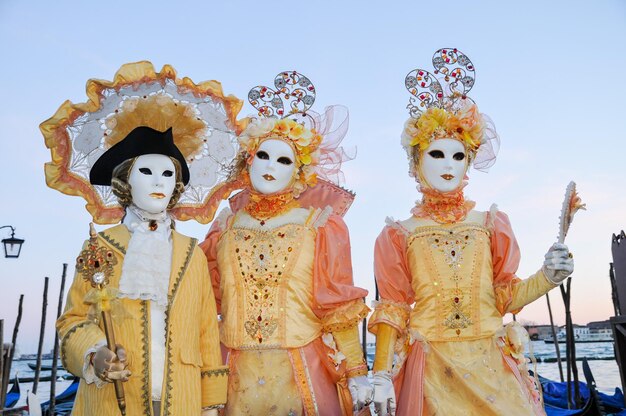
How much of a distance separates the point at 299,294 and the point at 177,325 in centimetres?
77

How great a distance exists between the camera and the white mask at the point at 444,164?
3.72m

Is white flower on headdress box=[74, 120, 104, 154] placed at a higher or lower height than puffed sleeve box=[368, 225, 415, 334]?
higher

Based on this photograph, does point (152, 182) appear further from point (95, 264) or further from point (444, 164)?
point (444, 164)

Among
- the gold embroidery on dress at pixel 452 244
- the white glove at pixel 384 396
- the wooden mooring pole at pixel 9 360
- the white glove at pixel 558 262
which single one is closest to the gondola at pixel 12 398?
the wooden mooring pole at pixel 9 360

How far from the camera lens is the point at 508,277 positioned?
361 cm

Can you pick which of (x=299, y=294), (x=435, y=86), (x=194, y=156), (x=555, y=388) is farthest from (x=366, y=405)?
(x=555, y=388)

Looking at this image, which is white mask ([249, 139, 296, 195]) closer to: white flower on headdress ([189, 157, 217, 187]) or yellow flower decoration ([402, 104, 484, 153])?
white flower on headdress ([189, 157, 217, 187])

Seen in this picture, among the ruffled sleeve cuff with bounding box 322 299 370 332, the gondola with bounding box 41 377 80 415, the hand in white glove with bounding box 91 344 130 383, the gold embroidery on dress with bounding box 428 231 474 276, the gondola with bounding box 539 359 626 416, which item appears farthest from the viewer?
the gondola with bounding box 41 377 80 415

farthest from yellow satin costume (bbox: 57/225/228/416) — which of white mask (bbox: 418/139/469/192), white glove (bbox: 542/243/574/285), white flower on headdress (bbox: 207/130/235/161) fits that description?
Result: white glove (bbox: 542/243/574/285)

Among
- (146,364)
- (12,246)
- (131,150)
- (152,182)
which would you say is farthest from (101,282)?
(12,246)

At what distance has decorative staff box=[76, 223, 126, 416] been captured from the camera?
248cm

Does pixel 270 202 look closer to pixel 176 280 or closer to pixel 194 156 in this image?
pixel 194 156

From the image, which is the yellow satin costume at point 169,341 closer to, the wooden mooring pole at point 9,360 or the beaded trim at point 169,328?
the beaded trim at point 169,328

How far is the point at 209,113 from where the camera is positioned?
363cm
